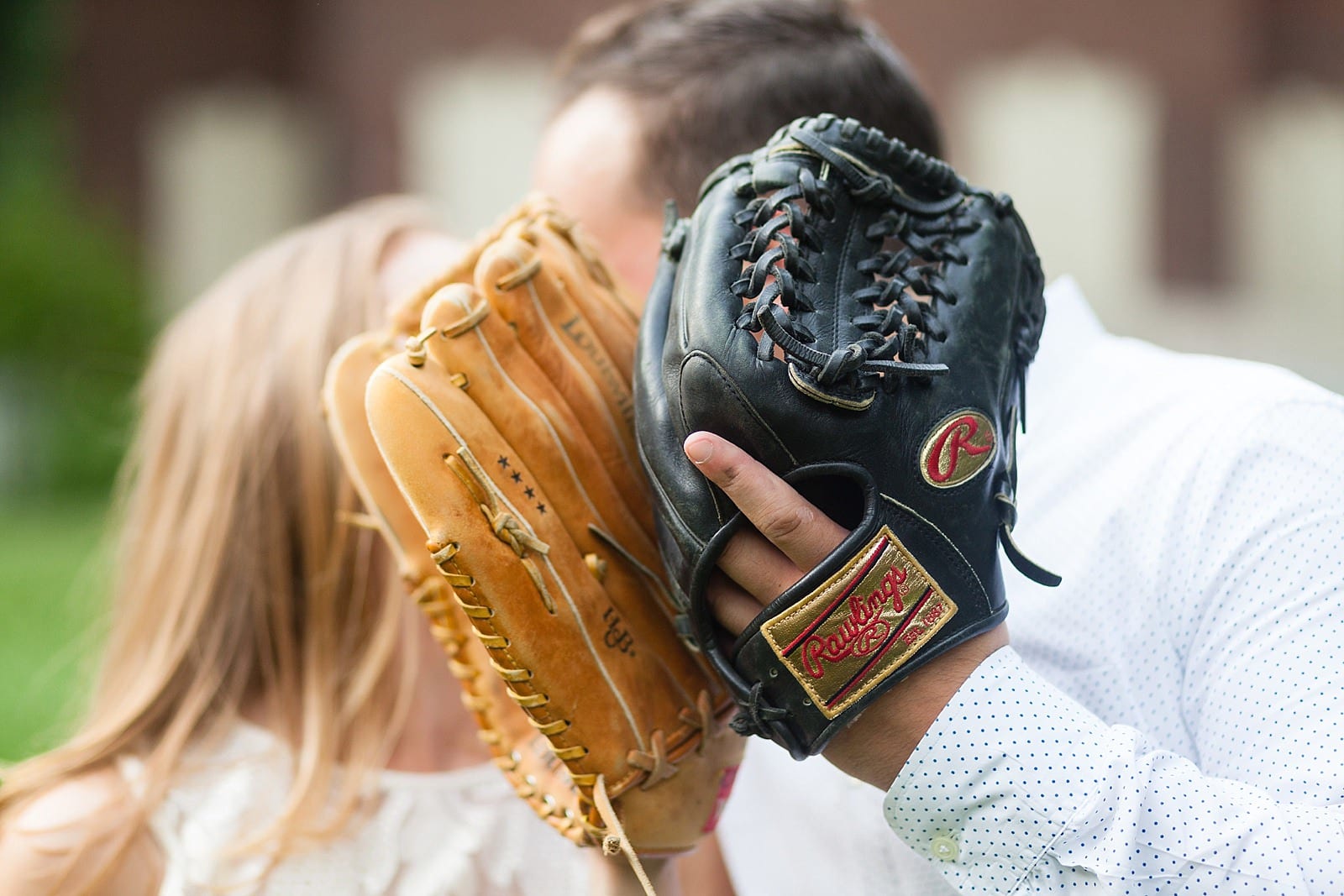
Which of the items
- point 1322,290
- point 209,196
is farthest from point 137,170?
point 1322,290

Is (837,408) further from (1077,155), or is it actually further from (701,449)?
(1077,155)

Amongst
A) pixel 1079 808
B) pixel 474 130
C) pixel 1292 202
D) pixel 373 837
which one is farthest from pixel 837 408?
pixel 1292 202

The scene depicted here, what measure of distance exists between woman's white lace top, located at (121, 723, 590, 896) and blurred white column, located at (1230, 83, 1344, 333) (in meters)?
13.4

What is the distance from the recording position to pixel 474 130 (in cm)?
1449

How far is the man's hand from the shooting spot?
1.28m

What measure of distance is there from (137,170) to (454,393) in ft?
57.4

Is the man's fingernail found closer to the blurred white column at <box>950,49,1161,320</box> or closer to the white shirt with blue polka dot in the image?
the white shirt with blue polka dot

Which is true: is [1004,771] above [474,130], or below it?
above

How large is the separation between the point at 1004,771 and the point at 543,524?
2.00 feet

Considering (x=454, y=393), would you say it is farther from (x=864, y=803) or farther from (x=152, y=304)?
(x=152, y=304)

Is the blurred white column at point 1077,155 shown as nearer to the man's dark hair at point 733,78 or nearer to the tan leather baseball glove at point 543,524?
the man's dark hair at point 733,78

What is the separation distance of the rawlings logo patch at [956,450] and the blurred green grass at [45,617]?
6.53 ft

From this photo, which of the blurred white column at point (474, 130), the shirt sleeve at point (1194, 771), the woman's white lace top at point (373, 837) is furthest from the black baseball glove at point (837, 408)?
the blurred white column at point (474, 130)

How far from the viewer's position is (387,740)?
83.4 inches
